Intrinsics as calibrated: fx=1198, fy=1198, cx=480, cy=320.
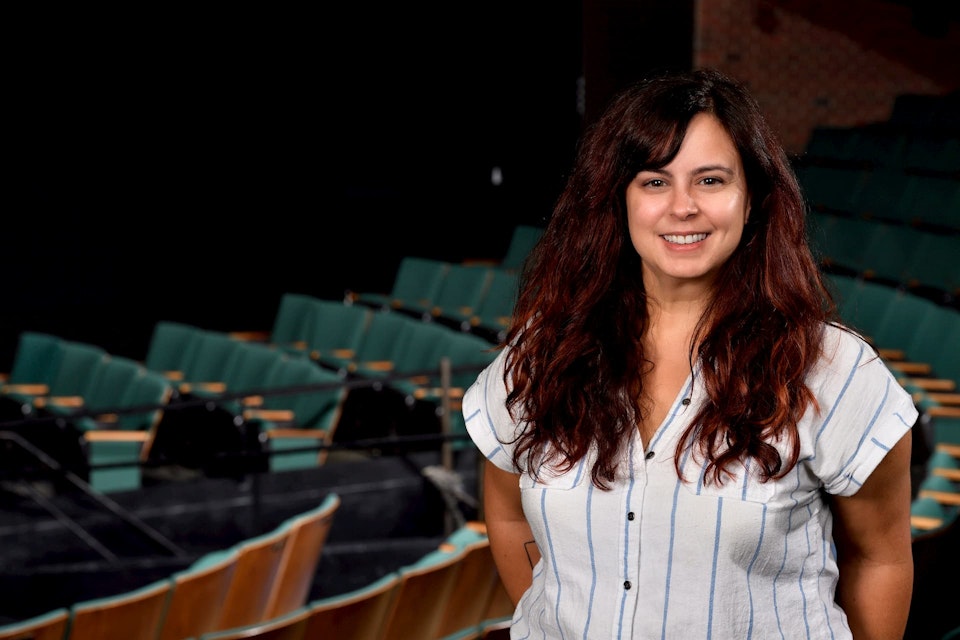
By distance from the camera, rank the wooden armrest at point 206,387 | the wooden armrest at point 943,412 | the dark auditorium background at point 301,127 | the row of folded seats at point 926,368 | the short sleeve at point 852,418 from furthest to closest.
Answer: the dark auditorium background at point 301,127, the wooden armrest at point 206,387, the wooden armrest at point 943,412, the row of folded seats at point 926,368, the short sleeve at point 852,418

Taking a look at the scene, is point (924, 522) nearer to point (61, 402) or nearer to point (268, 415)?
point (268, 415)

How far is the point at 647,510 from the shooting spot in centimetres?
35

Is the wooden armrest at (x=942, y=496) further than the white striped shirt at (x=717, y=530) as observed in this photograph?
Yes

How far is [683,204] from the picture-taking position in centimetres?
35

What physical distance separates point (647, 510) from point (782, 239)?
9 centimetres

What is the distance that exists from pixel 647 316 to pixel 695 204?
5 cm

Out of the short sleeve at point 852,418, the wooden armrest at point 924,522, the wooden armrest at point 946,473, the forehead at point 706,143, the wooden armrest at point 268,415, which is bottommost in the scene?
the wooden armrest at point 268,415

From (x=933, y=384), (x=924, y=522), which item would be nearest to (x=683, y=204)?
(x=924, y=522)

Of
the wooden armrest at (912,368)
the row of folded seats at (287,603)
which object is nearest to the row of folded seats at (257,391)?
the row of folded seats at (287,603)

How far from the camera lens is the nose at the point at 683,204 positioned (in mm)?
350

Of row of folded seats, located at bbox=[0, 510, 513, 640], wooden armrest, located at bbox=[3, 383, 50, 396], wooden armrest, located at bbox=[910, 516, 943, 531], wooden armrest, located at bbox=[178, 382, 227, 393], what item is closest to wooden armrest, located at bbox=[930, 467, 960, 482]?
wooden armrest, located at bbox=[910, 516, 943, 531]

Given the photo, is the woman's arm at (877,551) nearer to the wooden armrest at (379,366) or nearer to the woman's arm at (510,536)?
the woman's arm at (510,536)

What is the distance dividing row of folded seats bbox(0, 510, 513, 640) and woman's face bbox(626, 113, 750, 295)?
37cm

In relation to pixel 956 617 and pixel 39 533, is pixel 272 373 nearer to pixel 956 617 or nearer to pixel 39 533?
pixel 39 533
